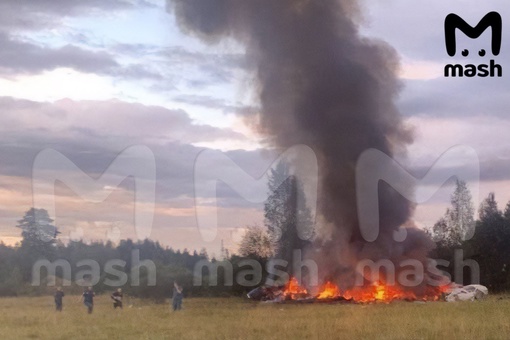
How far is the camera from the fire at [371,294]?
146 feet

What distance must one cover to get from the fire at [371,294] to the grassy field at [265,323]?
23.8 ft

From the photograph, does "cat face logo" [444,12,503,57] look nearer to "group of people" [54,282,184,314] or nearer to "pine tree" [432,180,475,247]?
"group of people" [54,282,184,314]

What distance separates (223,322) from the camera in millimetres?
29984

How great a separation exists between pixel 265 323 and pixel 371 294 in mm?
17556

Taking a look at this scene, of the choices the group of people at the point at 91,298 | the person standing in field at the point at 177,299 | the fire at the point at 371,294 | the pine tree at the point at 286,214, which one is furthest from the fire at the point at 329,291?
the group of people at the point at 91,298

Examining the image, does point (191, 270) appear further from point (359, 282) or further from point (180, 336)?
point (180, 336)

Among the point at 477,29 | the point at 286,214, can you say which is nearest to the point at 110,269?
the point at 286,214

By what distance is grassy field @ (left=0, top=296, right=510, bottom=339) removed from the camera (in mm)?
25109

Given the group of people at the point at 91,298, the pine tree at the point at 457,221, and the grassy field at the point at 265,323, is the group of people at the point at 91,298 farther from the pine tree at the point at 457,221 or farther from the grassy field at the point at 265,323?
the pine tree at the point at 457,221

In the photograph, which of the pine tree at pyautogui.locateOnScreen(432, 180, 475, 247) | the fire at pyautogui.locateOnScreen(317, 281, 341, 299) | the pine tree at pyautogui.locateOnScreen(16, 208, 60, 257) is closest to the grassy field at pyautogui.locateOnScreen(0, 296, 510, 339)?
the fire at pyautogui.locateOnScreen(317, 281, 341, 299)

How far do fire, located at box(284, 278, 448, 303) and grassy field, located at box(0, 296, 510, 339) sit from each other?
23.8 ft

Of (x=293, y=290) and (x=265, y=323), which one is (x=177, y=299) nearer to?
(x=265, y=323)

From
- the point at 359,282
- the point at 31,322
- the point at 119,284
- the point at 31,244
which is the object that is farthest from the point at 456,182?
the point at 31,322

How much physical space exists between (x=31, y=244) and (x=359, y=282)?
107 feet
